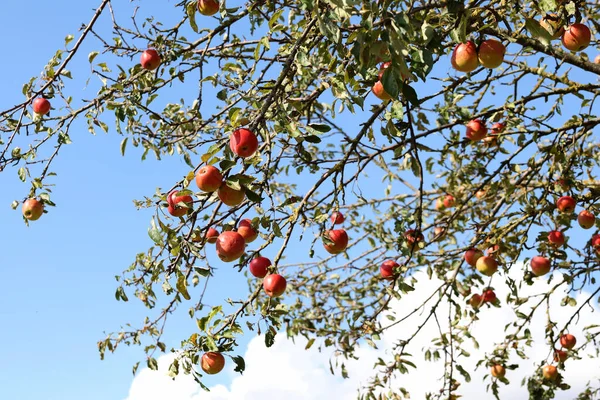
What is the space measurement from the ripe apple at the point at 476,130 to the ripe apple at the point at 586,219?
1.10 metres

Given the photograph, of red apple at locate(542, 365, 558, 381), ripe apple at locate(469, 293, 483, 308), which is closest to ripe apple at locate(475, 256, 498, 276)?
ripe apple at locate(469, 293, 483, 308)

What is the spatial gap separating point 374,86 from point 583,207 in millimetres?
2833

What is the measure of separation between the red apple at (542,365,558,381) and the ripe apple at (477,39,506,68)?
3862 millimetres

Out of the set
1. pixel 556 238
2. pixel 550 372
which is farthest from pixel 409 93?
pixel 550 372

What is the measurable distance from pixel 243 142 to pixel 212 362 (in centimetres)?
113

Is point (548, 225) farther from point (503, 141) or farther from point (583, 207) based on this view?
point (503, 141)

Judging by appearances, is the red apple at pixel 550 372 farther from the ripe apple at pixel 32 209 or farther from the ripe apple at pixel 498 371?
the ripe apple at pixel 32 209

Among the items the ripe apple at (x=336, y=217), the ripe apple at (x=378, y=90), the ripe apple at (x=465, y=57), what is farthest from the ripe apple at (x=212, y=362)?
the ripe apple at (x=465, y=57)

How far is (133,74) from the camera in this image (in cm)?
436

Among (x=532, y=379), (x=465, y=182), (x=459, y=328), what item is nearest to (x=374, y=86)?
(x=465, y=182)

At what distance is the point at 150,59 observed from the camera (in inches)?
169

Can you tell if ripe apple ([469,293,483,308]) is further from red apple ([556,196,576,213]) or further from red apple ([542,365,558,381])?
red apple ([556,196,576,213])

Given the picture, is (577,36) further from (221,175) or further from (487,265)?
(221,175)

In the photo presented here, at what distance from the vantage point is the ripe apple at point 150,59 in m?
4.30
